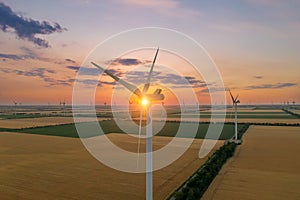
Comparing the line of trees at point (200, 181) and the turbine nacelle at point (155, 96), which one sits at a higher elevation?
the turbine nacelle at point (155, 96)

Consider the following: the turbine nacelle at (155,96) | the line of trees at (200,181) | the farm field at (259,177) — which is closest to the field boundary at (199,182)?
the line of trees at (200,181)

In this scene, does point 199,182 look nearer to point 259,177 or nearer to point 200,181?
point 200,181

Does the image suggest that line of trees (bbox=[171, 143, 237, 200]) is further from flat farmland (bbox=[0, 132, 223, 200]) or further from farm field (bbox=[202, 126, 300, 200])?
flat farmland (bbox=[0, 132, 223, 200])

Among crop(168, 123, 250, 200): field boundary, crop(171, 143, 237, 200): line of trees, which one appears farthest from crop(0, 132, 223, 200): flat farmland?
crop(171, 143, 237, 200): line of trees

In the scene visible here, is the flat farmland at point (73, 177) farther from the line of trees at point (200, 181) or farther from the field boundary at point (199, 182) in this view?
the line of trees at point (200, 181)

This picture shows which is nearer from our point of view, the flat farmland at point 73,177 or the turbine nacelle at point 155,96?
the turbine nacelle at point 155,96

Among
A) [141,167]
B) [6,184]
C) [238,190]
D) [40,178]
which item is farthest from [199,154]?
[6,184]
